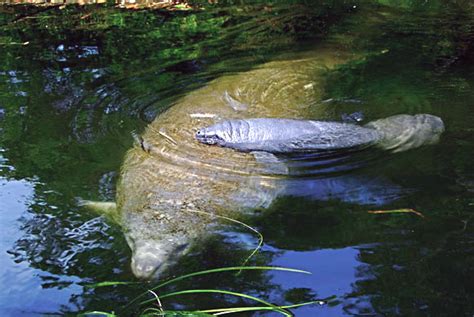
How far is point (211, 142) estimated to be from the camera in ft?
18.9

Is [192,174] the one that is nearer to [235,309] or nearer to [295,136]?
[295,136]

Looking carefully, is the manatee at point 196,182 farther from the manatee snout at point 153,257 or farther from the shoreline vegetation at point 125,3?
the shoreline vegetation at point 125,3

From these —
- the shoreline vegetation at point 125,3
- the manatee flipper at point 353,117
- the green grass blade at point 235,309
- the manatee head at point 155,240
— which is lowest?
the green grass blade at point 235,309

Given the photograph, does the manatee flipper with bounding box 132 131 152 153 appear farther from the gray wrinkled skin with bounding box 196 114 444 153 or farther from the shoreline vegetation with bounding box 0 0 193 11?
the shoreline vegetation with bounding box 0 0 193 11

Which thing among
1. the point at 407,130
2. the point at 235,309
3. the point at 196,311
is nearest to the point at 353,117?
the point at 407,130

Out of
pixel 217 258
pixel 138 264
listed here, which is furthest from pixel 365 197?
pixel 138 264

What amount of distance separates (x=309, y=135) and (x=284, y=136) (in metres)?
0.23

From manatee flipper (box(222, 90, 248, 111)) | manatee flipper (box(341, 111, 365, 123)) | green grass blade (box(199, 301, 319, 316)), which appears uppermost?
manatee flipper (box(222, 90, 248, 111))

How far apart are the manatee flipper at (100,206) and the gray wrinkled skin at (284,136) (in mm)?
1255

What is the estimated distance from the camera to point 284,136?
5742 mm

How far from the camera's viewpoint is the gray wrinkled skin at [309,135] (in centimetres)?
568

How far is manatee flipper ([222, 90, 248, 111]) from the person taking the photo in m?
6.62

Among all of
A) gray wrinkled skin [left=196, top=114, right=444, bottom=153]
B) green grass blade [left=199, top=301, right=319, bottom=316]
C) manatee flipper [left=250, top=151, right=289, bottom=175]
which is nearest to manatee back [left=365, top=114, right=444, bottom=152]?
gray wrinkled skin [left=196, top=114, right=444, bottom=153]

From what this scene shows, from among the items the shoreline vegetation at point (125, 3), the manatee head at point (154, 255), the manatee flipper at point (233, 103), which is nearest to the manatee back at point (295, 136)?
the manatee flipper at point (233, 103)
